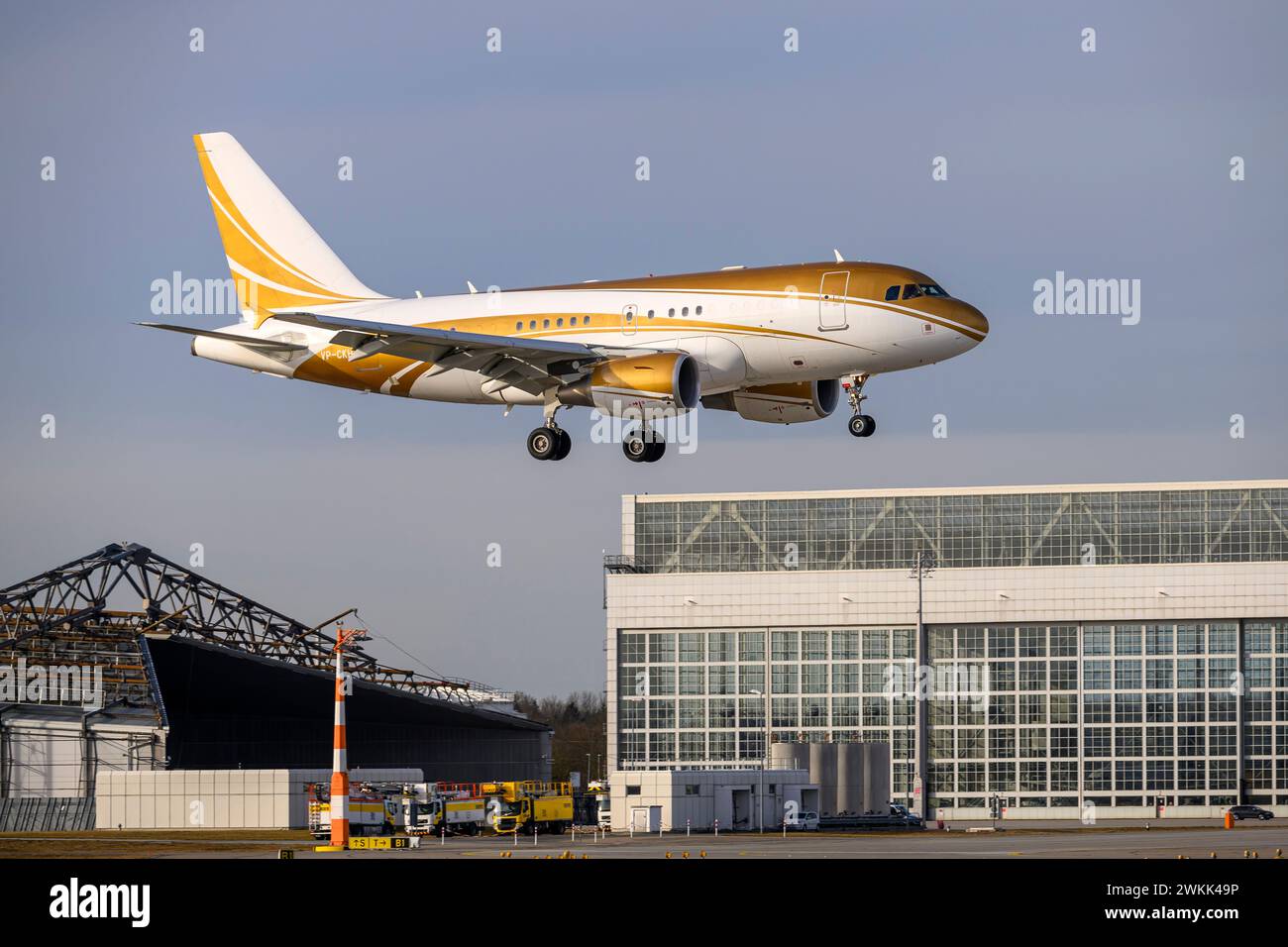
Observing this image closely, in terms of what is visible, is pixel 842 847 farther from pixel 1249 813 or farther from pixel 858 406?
pixel 1249 813

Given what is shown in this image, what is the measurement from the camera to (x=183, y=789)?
89.8 m

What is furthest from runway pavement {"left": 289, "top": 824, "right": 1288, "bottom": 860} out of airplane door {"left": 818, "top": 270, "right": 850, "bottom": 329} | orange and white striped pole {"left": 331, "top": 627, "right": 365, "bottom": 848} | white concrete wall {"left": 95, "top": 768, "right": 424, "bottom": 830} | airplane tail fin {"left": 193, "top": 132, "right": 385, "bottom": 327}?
airplane tail fin {"left": 193, "top": 132, "right": 385, "bottom": 327}

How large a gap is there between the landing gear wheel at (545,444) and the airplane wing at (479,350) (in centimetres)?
162

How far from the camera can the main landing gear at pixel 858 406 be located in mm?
60531

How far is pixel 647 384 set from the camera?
199ft

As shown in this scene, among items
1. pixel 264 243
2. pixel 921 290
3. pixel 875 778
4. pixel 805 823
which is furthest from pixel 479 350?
pixel 875 778

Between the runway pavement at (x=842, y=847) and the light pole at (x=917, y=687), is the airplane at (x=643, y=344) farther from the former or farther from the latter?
the light pole at (x=917, y=687)

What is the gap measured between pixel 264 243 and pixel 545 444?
20427mm

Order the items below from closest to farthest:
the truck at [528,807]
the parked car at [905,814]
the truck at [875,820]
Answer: the truck at [528,807] < the truck at [875,820] < the parked car at [905,814]

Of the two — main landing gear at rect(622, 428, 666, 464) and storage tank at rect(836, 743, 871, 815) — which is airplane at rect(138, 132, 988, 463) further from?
storage tank at rect(836, 743, 871, 815)

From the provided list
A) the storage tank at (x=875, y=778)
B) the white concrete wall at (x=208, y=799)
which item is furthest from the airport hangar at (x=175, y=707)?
the storage tank at (x=875, y=778)
